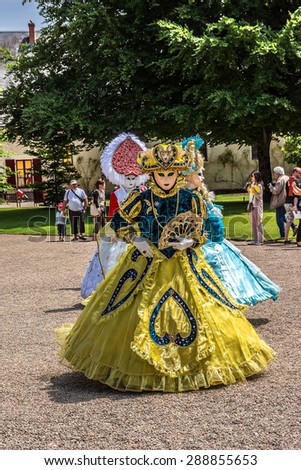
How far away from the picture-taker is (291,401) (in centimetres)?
513

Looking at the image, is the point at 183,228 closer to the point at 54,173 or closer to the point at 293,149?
the point at 54,173

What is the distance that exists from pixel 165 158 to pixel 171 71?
1758 cm

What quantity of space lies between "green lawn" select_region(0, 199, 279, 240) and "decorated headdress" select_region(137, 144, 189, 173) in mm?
11164

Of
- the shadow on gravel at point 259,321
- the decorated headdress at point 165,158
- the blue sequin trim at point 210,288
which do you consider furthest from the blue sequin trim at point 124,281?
the shadow on gravel at point 259,321

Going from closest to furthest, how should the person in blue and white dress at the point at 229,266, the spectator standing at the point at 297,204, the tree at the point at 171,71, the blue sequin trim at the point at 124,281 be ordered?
the blue sequin trim at the point at 124,281 < the person in blue and white dress at the point at 229,266 < the spectator standing at the point at 297,204 < the tree at the point at 171,71

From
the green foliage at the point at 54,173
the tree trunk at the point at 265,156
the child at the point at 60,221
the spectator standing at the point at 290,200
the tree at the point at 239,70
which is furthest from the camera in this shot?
the green foliage at the point at 54,173

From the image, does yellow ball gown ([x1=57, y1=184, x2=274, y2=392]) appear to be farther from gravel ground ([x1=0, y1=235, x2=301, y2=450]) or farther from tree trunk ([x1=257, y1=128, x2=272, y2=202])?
tree trunk ([x1=257, y1=128, x2=272, y2=202])

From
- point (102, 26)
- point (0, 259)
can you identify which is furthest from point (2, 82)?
point (0, 259)

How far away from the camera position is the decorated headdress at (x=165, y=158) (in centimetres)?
602

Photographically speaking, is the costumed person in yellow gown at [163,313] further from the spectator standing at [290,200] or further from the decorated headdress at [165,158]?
the spectator standing at [290,200]

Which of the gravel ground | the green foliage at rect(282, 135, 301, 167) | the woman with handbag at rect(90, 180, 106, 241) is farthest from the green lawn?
the gravel ground

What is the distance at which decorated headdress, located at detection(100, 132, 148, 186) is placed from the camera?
8.98 metres

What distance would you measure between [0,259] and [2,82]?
3264 cm

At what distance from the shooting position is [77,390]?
5.63m
